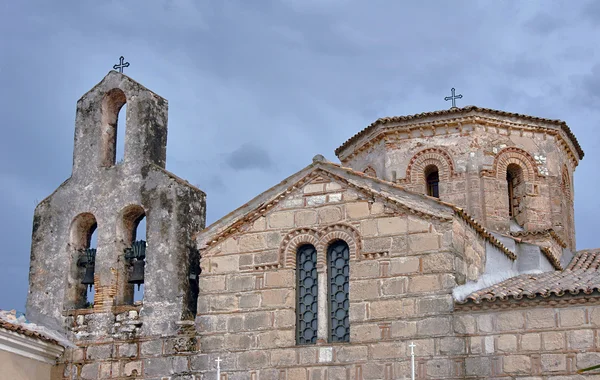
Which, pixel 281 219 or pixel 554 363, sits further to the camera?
pixel 281 219

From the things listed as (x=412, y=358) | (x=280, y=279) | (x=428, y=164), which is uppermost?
(x=428, y=164)

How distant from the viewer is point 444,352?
13.1 m

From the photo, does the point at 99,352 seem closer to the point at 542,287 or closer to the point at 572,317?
the point at 542,287

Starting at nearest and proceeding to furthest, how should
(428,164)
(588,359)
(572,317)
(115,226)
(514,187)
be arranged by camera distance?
(588,359), (572,317), (115,226), (428,164), (514,187)

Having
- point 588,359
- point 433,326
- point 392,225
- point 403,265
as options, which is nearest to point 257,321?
point 403,265

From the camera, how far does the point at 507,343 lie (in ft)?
42.3

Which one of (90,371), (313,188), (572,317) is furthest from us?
(90,371)

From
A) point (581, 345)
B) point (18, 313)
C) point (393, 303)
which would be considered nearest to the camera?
point (581, 345)

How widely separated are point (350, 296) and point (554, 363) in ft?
10.2

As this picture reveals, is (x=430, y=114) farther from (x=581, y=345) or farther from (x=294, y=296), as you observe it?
(x=581, y=345)

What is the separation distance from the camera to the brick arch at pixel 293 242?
14.5 meters

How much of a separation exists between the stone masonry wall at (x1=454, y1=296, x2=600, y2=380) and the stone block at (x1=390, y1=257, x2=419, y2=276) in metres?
0.95

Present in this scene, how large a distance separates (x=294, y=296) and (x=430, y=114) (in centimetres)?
560

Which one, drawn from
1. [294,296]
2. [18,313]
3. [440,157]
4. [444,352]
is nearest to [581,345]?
[444,352]
